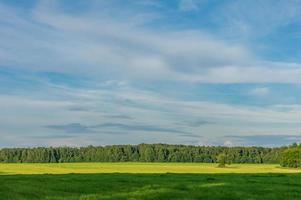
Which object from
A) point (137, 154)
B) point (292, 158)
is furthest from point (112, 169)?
point (137, 154)

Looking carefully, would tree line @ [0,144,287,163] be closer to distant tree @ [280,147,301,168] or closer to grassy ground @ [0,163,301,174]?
distant tree @ [280,147,301,168]

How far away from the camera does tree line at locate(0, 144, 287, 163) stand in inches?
7067

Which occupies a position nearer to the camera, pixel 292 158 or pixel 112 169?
pixel 112 169

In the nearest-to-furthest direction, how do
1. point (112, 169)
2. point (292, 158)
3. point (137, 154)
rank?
point (112, 169) → point (292, 158) → point (137, 154)

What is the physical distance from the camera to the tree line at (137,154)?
180m

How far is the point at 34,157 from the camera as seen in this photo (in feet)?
585

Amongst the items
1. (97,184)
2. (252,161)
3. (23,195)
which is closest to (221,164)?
(252,161)

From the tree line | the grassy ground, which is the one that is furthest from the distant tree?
the tree line

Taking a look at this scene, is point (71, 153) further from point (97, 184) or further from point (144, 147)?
point (97, 184)

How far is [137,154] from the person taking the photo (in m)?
190

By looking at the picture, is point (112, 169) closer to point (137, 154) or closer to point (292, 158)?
point (292, 158)

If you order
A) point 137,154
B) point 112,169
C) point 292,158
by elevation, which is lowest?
point 112,169

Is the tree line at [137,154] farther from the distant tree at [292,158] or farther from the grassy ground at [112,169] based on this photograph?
the grassy ground at [112,169]

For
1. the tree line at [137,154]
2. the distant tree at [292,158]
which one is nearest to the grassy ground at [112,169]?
the distant tree at [292,158]
